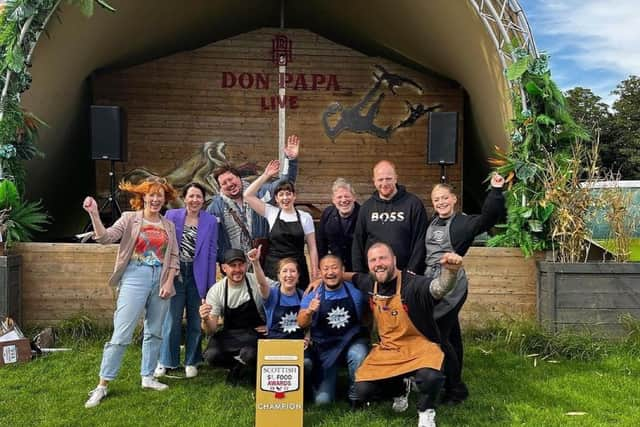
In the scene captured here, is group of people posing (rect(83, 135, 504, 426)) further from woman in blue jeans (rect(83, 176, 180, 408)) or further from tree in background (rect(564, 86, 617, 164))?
tree in background (rect(564, 86, 617, 164))

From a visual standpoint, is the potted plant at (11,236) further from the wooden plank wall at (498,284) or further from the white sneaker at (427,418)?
the wooden plank wall at (498,284)

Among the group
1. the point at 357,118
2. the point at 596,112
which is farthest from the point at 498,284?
the point at 596,112

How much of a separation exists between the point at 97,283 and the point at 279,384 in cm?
266

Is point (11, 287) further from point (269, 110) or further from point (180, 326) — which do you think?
point (269, 110)

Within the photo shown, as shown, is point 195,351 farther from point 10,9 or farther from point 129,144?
point 129,144

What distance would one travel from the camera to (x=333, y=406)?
3.09 meters

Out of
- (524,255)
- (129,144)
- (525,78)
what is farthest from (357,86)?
(524,255)

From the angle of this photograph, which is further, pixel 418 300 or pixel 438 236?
pixel 438 236

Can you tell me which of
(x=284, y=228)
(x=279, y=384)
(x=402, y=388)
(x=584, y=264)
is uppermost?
(x=284, y=228)

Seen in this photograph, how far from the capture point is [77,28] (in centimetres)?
558

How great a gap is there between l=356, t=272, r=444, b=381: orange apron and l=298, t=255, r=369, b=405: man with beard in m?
0.13

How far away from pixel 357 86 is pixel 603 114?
25.1 meters

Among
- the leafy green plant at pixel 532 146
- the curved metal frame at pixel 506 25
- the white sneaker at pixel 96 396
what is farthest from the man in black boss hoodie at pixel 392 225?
the curved metal frame at pixel 506 25

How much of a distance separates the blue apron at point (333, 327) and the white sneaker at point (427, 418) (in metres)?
0.56
